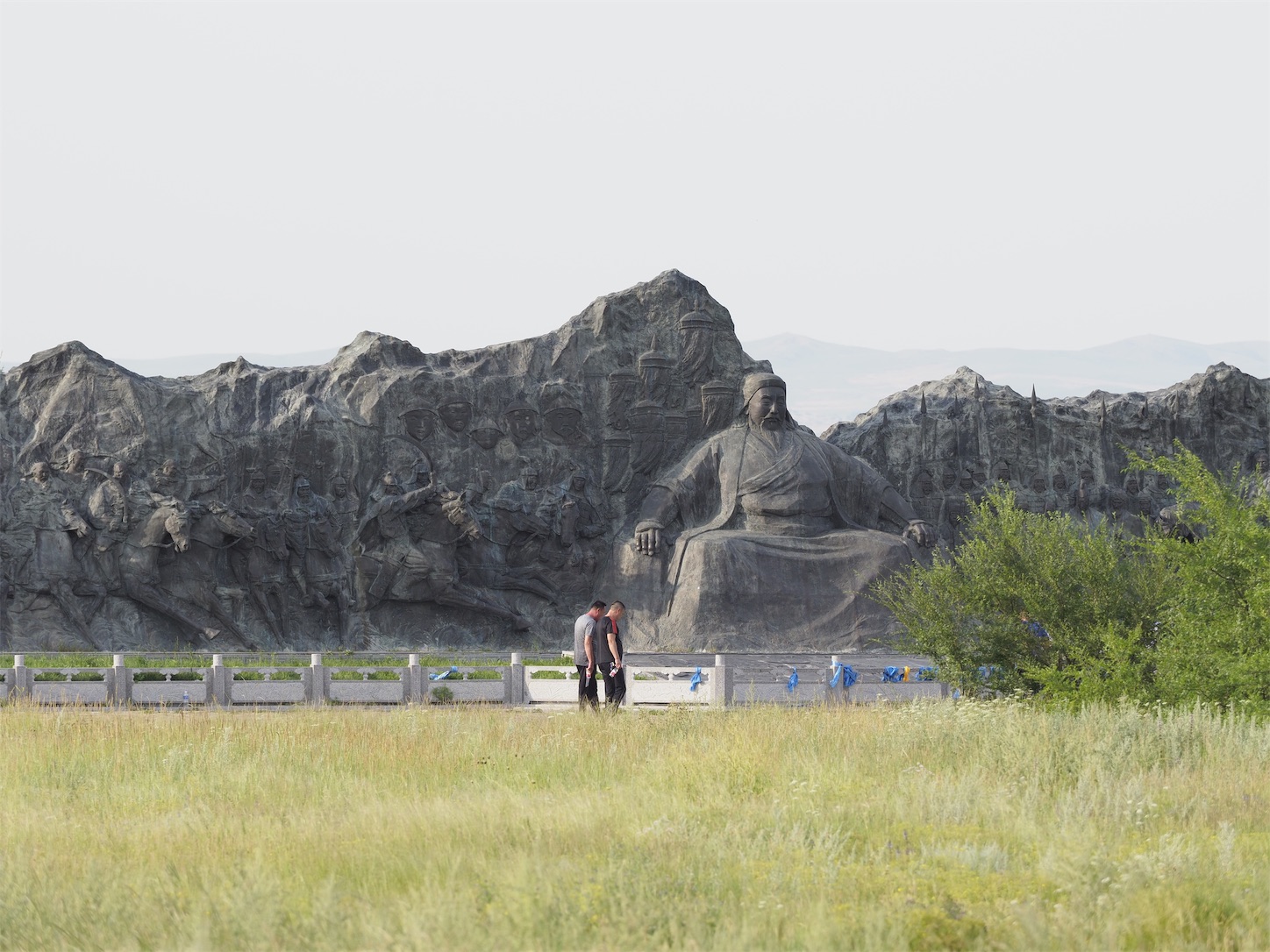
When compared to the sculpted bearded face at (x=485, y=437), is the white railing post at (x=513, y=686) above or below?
below

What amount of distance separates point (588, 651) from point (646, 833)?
556 centimetres

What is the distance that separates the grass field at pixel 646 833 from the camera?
233 inches

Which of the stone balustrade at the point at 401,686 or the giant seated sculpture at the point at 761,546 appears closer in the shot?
the stone balustrade at the point at 401,686

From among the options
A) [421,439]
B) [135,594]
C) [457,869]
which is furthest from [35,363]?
[457,869]

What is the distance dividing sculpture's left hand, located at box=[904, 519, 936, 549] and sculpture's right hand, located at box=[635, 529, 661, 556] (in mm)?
3433

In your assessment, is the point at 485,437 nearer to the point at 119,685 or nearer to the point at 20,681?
the point at 119,685

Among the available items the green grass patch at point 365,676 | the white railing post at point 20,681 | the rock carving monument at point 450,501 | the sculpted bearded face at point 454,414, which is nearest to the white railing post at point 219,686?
the green grass patch at point 365,676

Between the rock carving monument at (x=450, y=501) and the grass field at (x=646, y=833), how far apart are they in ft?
23.3

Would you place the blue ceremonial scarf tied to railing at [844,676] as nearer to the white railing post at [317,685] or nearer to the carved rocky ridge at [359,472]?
the white railing post at [317,685]

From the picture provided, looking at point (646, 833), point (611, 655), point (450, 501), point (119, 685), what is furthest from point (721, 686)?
point (646, 833)

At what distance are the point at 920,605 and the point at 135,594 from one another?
9.61 meters

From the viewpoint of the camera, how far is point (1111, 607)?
12.8 meters

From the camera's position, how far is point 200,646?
1873 centimetres

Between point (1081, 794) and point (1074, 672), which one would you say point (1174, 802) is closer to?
point (1081, 794)
